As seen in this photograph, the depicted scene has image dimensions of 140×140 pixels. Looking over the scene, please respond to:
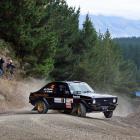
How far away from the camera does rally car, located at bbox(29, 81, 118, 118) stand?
81.3 ft

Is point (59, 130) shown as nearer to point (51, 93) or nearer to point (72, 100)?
point (72, 100)

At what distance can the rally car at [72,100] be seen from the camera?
976 inches

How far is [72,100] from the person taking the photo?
2553cm

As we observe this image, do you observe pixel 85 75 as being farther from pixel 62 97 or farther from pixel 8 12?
pixel 62 97

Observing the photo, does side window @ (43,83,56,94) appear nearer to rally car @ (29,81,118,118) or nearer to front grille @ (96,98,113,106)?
rally car @ (29,81,118,118)

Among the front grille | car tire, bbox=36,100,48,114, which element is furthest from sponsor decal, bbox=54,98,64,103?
the front grille

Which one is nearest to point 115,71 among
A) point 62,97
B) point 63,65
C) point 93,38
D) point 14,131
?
point 93,38

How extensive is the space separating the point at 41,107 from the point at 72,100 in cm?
209

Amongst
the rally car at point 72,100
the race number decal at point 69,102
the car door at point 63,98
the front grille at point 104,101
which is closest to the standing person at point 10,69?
the rally car at point 72,100

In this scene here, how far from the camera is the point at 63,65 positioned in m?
56.9

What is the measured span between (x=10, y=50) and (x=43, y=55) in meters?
2.86

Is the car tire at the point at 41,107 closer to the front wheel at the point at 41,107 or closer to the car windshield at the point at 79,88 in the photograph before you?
the front wheel at the point at 41,107

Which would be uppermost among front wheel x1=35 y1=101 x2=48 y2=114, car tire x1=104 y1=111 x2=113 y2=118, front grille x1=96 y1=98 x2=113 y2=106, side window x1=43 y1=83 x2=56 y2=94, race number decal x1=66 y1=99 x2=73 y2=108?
side window x1=43 y1=83 x2=56 y2=94

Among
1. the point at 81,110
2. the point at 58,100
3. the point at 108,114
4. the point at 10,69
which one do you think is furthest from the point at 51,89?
the point at 10,69
